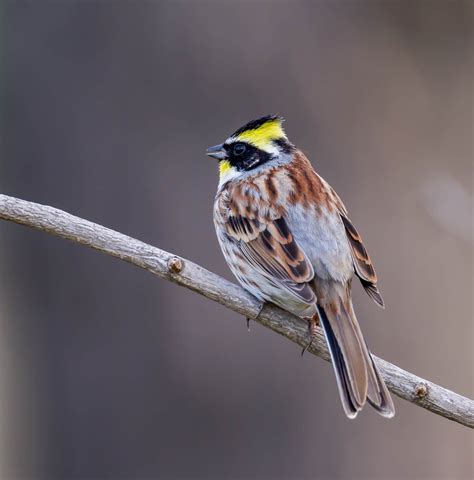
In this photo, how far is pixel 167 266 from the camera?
4.40 m

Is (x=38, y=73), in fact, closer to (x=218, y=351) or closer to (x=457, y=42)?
(x=218, y=351)

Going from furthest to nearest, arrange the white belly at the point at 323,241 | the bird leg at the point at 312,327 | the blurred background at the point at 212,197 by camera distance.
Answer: the blurred background at the point at 212,197, the white belly at the point at 323,241, the bird leg at the point at 312,327

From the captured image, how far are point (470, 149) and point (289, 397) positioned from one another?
2.12m

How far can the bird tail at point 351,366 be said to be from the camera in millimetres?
4246

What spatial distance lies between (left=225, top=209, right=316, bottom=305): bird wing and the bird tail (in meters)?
0.17

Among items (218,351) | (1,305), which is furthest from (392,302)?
(1,305)

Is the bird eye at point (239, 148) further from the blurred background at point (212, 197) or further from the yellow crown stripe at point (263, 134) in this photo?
the blurred background at point (212, 197)

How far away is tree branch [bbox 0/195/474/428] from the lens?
4.24 meters

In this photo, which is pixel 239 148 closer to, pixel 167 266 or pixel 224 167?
pixel 224 167

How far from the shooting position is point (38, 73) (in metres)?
6.68

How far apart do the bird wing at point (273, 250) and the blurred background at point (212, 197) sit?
1.19 metres

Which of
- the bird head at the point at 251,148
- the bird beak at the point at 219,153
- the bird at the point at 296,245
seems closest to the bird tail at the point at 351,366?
the bird at the point at 296,245

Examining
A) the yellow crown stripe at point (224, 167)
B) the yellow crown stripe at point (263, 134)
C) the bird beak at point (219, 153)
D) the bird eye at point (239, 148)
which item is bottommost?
the yellow crown stripe at point (224, 167)

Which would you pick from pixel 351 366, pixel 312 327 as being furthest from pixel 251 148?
pixel 351 366
